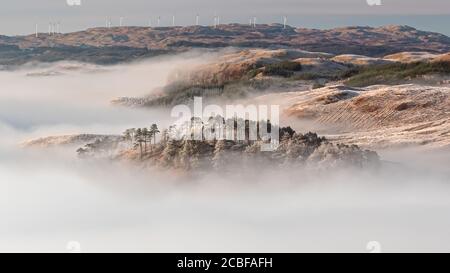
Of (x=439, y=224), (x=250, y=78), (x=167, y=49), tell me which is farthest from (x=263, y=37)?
(x=439, y=224)

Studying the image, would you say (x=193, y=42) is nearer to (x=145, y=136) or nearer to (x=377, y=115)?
(x=377, y=115)

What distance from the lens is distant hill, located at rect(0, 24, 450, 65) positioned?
60.4m

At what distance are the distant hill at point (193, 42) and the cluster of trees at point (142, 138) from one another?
3958 cm

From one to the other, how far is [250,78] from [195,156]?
107 feet

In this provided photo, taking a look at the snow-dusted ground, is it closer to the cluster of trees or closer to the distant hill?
the cluster of trees

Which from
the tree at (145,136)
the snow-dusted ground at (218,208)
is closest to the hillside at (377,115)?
the snow-dusted ground at (218,208)

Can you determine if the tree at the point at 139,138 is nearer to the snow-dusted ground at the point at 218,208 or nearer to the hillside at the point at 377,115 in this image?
the snow-dusted ground at the point at 218,208

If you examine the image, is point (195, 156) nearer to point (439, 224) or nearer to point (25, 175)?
point (25, 175)

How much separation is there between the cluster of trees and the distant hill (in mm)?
39585

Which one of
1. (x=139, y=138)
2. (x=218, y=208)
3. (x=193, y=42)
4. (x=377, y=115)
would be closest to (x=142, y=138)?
(x=139, y=138)

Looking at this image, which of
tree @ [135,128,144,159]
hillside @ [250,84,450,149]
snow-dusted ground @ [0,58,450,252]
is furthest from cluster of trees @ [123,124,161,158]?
hillside @ [250,84,450,149]

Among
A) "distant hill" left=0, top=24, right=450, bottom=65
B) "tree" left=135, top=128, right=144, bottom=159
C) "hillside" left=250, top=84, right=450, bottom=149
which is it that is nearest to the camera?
"tree" left=135, top=128, right=144, bottom=159

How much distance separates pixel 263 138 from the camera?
52.3 ft

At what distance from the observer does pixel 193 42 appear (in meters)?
75.4
